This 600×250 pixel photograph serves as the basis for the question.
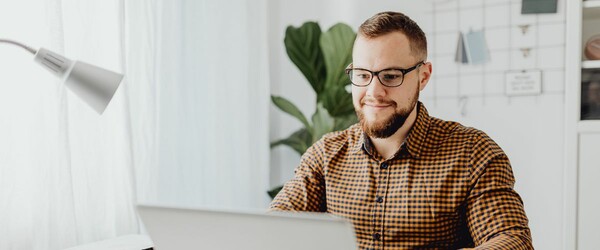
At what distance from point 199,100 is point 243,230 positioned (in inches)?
68.8

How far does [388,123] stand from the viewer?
4.86ft

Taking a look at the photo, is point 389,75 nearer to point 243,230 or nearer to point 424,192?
point 424,192

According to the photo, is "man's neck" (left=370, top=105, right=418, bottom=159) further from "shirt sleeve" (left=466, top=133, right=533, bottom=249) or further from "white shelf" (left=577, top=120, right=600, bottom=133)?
"white shelf" (left=577, top=120, right=600, bottom=133)

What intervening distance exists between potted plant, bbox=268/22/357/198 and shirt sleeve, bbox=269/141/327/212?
103 cm

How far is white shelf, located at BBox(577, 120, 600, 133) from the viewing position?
7.61 ft

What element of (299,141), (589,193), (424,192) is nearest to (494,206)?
(424,192)

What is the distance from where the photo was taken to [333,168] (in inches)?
63.1

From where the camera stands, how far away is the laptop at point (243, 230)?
0.81 meters

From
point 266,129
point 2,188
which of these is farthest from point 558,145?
point 2,188

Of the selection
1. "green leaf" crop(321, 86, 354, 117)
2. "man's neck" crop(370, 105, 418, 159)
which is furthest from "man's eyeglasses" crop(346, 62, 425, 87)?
"green leaf" crop(321, 86, 354, 117)

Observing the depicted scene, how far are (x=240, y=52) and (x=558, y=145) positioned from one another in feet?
5.11

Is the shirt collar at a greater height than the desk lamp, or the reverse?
the desk lamp

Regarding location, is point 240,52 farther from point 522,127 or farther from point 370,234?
point 370,234

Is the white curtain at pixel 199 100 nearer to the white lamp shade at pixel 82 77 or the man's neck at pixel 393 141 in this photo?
the man's neck at pixel 393 141
